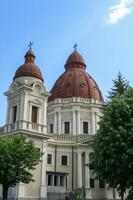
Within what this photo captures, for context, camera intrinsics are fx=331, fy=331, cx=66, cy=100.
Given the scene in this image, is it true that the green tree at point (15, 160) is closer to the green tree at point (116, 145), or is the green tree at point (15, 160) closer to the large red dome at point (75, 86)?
the green tree at point (116, 145)

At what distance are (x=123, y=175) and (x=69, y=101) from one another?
3100 cm

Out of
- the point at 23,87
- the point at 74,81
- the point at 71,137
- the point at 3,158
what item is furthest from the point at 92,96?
the point at 3,158

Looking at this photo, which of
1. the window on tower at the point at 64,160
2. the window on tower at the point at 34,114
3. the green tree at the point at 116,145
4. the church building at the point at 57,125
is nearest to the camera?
the green tree at the point at 116,145

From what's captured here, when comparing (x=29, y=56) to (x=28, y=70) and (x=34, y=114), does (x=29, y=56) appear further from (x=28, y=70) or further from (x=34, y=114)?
(x=34, y=114)

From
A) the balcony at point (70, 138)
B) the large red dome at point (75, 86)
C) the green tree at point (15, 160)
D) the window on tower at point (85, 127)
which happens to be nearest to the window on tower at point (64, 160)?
the balcony at point (70, 138)

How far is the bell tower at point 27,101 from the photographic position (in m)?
40.8

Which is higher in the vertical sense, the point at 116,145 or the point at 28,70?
the point at 28,70

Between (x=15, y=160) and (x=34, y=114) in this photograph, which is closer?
(x=15, y=160)

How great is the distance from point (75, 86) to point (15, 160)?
30.4 m

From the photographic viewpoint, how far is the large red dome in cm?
5822

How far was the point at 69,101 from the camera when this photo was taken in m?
56.6

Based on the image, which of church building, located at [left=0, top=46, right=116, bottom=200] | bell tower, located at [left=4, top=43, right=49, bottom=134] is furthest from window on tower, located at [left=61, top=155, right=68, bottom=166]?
bell tower, located at [left=4, top=43, right=49, bottom=134]

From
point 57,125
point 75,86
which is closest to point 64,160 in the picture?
point 57,125

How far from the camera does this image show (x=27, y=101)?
4178cm
